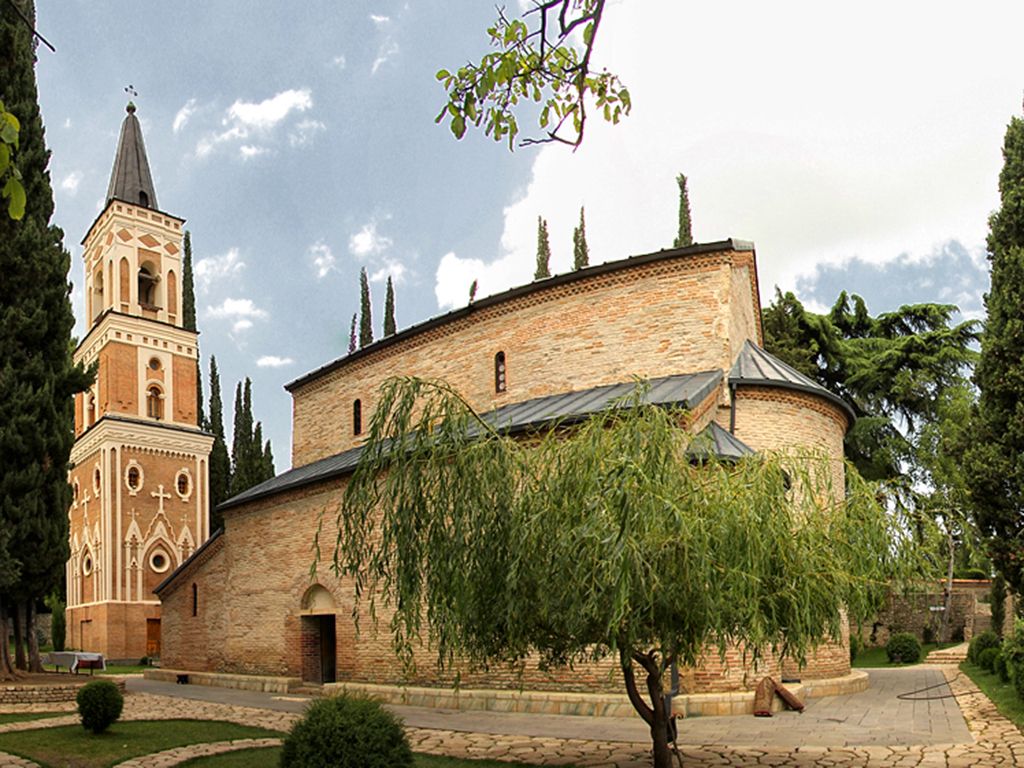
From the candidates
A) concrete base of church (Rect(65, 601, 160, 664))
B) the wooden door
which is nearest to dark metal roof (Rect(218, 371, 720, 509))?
concrete base of church (Rect(65, 601, 160, 664))

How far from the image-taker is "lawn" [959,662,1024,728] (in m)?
11.2

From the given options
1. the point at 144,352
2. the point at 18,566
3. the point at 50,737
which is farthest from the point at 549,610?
the point at 144,352

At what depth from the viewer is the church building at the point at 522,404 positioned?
14.6m

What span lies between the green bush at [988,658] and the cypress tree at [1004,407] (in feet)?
12.7

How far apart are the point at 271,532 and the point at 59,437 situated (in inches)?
183

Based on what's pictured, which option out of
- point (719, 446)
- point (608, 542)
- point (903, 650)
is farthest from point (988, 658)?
point (608, 542)

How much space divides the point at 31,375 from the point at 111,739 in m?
7.59

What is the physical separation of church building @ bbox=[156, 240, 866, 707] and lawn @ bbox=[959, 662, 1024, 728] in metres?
2.31

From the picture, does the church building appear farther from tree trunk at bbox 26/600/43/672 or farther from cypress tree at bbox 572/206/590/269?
cypress tree at bbox 572/206/590/269

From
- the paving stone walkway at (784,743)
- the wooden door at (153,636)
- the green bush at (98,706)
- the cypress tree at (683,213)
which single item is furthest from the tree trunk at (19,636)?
the cypress tree at (683,213)

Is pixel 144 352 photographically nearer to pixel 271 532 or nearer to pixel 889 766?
pixel 271 532

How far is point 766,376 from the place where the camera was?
15.1 metres

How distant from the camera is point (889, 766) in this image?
8.32 m

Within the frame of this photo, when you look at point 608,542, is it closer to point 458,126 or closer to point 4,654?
point 458,126
